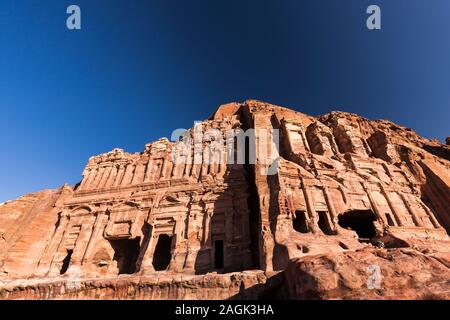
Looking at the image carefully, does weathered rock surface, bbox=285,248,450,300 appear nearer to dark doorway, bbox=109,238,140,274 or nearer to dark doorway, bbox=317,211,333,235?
dark doorway, bbox=317,211,333,235

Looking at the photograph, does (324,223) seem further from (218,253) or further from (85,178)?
(85,178)

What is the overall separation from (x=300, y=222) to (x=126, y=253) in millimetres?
16455

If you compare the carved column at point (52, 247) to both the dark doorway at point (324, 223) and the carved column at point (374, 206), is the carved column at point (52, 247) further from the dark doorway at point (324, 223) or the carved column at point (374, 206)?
the carved column at point (374, 206)

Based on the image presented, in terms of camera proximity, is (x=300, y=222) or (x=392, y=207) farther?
(x=392, y=207)

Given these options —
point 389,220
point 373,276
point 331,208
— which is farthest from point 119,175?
point 373,276

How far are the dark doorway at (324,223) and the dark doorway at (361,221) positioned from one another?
276 centimetres

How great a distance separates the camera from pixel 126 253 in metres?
24.7

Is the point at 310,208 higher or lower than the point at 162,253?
higher

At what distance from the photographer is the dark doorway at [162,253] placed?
23.5 m

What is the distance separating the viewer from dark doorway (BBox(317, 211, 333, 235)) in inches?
749

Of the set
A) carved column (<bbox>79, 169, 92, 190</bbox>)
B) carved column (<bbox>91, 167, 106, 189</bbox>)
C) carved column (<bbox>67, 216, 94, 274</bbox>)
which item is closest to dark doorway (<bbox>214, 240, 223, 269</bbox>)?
carved column (<bbox>67, 216, 94, 274</bbox>)

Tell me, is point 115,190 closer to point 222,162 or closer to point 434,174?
point 222,162
